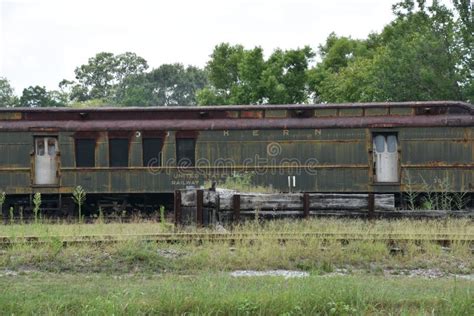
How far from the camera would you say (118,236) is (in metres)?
12.8

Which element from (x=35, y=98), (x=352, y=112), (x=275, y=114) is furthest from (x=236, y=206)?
(x=35, y=98)

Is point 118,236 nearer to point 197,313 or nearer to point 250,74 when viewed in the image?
point 197,313

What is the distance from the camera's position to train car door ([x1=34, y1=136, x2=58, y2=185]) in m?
21.4

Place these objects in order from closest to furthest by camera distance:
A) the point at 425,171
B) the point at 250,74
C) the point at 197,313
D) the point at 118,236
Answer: the point at 197,313
the point at 118,236
the point at 425,171
the point at 250,74

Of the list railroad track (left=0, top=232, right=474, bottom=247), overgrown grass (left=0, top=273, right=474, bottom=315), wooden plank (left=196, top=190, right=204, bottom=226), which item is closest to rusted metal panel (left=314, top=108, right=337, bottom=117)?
wooden plank (left=196, top=190, right=204, bottom=226)

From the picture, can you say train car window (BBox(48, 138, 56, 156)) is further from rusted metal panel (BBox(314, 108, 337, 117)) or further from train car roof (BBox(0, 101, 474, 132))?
rusted metal panel (BBox(314, 108, 337, 117))

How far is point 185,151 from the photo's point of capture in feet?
70.1

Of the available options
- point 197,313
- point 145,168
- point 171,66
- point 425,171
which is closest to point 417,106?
point 425,171

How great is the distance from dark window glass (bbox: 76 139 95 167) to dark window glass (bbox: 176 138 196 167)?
2.58 m

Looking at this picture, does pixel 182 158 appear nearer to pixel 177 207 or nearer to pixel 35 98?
pixel 177 207

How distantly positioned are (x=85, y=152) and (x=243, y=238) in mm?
10086

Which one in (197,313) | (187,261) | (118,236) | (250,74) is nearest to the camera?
(197,313)

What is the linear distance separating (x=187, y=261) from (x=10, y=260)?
293 centimetres

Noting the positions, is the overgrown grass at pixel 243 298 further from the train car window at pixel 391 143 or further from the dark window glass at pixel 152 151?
the dark window glass at pixel 152 151
